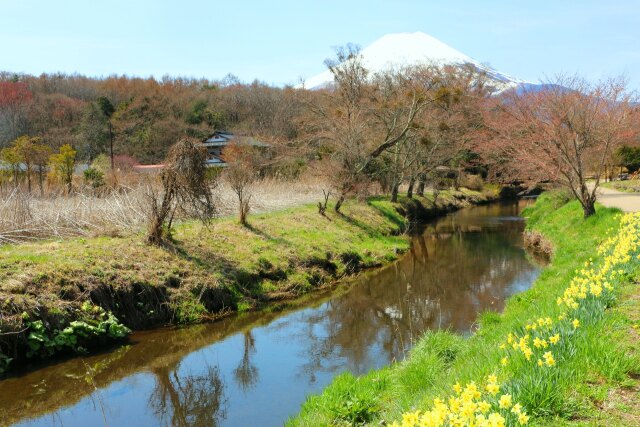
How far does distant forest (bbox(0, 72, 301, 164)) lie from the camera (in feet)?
168

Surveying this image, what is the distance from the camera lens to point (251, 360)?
9.23m

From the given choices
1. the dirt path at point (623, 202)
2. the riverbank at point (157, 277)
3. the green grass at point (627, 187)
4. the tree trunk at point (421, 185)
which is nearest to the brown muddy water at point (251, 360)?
the riverbank at point (157, 277)

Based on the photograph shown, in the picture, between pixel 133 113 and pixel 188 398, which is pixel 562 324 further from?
pixel 133 113

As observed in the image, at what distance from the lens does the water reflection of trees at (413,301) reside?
31.7 feet

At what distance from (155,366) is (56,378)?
1510mm

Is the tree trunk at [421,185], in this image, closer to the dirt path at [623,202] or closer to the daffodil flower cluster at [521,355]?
the dirt path at [623,202]

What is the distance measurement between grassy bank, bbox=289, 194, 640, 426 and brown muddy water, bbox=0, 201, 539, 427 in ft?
4.12

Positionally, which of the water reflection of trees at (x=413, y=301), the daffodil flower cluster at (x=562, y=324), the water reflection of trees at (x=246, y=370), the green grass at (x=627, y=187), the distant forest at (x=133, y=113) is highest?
the distant forest at (x=133, y=113)

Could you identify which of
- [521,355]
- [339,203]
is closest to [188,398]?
[521,355]

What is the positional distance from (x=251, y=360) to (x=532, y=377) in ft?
20.1

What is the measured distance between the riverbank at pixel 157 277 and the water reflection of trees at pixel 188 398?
214cm

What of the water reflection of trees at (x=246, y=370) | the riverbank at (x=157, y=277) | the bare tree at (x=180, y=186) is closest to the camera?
the water reflection of trees at (x=246, y=370)

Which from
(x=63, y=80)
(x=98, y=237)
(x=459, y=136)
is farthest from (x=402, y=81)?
(x=63, y=80)

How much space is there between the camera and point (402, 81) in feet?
120
